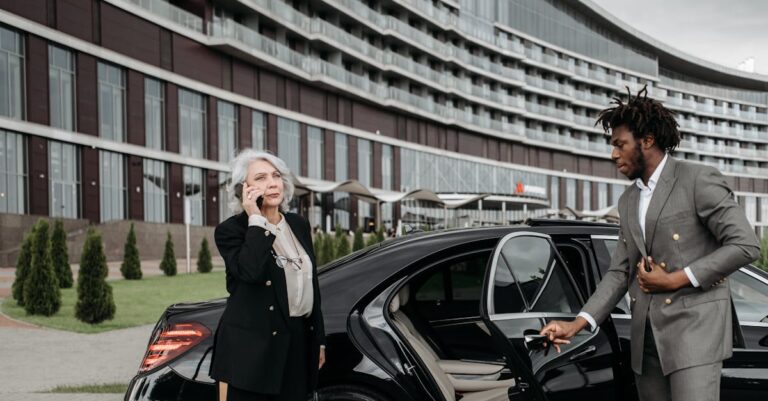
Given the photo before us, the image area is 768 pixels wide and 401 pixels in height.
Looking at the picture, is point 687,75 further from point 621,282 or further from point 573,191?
point 621,282

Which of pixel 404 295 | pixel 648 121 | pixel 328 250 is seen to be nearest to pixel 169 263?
pixel 328 250

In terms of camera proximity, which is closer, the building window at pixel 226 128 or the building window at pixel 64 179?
the building window at pixel 64 179

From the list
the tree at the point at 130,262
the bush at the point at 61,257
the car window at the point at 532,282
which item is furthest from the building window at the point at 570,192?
the car window at the point at 532,282

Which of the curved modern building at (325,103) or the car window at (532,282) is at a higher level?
the curved modern building at (325,103)

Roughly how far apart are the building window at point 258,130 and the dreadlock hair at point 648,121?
122 ft

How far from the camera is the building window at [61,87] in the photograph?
93.1 ft

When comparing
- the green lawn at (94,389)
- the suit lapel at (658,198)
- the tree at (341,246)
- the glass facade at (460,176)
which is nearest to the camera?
the suit lapel at (658,198)

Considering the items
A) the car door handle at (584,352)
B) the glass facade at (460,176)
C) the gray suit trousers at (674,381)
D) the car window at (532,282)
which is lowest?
the car door handle at (584,352)

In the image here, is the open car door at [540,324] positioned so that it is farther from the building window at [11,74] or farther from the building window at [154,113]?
the building window at [154,113]

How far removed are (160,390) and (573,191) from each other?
7225cm

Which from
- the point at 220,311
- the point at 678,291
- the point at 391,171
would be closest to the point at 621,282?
the point at 678,291

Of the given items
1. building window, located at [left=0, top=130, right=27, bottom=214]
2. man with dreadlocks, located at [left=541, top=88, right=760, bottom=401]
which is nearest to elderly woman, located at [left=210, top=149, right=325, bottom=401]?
man with dreadlocks, located at [left=541, top=88, right=760, bottom=401]

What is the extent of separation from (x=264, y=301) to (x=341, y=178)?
43.4 meters

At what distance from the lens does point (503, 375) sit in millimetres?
4105
